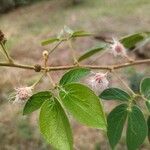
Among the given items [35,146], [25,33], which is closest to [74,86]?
[35,146]

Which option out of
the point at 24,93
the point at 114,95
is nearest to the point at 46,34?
the point at 114,95

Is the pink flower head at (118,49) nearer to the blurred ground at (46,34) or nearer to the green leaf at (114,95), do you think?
the green leaf at (114,95)

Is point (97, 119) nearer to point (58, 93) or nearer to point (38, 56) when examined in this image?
point (58, 93)

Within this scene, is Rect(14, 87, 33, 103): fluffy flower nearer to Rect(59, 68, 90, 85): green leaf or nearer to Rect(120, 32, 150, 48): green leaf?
Rect(59, 68, 90, 85): green leaf

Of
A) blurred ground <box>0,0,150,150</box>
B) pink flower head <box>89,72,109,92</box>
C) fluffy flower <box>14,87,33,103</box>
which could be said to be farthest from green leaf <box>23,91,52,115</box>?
blurred ground <box>0,0,150,150</box>

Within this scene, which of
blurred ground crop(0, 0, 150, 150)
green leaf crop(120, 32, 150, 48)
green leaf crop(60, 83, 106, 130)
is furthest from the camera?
blurred ground crop(0, 0, 150, 150)
